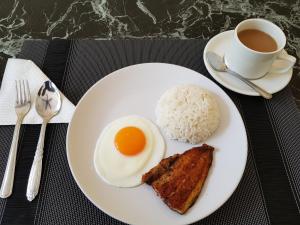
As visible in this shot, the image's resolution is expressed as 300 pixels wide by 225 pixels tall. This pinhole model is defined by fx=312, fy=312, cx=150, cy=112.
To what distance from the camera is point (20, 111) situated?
107 centimetres

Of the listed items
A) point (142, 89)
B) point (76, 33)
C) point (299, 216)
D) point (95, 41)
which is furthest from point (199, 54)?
point (299, 216)

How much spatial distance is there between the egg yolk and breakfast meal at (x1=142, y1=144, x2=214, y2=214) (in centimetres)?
9

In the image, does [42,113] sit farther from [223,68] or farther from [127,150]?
[223,68]

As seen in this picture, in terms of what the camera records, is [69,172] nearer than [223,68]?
Yes

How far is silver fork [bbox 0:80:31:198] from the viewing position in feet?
3.07

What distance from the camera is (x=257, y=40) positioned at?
1113 mm

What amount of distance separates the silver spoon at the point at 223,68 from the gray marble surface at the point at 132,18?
0.27 meters

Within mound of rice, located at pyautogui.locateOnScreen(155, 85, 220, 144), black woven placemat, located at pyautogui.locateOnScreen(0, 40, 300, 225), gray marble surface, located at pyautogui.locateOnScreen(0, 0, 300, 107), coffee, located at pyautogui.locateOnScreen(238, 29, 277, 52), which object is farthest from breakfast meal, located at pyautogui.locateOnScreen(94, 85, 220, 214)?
gray marble surface, located at pyautogui.locateOnScreen(0, 0, 300, 107)

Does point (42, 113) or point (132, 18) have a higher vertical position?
point (132, 18)

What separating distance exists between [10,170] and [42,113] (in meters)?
0.21

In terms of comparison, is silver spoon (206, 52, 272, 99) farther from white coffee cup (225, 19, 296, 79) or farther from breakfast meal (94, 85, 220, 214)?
breakfast meal (94, 85, 220, 214)

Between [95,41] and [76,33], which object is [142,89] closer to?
[95,41]

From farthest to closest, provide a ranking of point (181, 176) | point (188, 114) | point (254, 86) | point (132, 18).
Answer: point (132, 18), point (254, 86), point (188, 114), point (181, 176)

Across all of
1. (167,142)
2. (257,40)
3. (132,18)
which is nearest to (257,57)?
(257,40)
